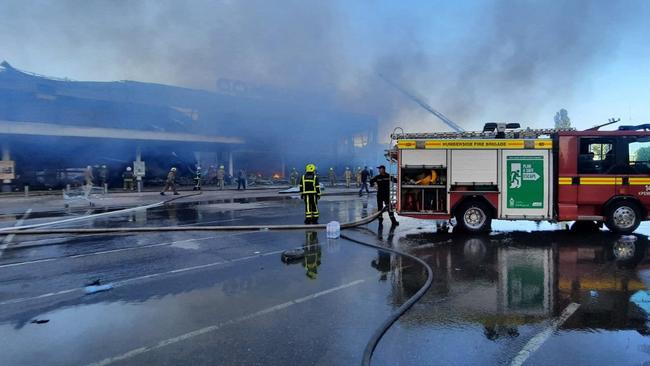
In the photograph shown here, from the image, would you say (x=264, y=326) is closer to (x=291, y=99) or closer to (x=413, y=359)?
(x=413, y=359)

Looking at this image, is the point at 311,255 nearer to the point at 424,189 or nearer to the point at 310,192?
the point at 310,192

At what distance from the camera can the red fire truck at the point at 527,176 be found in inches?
302

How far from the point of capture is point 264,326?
333 cm

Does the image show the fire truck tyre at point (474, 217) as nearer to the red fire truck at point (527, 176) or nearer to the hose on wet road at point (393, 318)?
the red fire truck at point (527, 176)

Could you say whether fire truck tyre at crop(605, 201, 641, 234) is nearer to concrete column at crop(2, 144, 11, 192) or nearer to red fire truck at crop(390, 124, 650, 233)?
red fire truck at crop(390, 124, 650, 233)

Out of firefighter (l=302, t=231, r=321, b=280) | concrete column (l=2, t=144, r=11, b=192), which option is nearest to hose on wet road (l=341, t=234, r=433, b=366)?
firefighter (l=302, t=231, r=321, b=280)

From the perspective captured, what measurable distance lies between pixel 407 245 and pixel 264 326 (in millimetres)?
3972

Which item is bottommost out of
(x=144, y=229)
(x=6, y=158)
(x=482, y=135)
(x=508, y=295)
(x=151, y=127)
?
(x=508, y=295)

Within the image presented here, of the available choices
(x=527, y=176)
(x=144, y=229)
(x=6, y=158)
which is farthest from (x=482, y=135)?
(x=6, y=158)

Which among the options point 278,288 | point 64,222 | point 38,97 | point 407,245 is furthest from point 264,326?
point 38,97

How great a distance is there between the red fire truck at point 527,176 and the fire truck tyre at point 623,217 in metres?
0.02

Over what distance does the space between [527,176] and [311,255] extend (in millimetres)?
4669

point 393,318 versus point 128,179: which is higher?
point 128,179

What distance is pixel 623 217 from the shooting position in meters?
7.68
